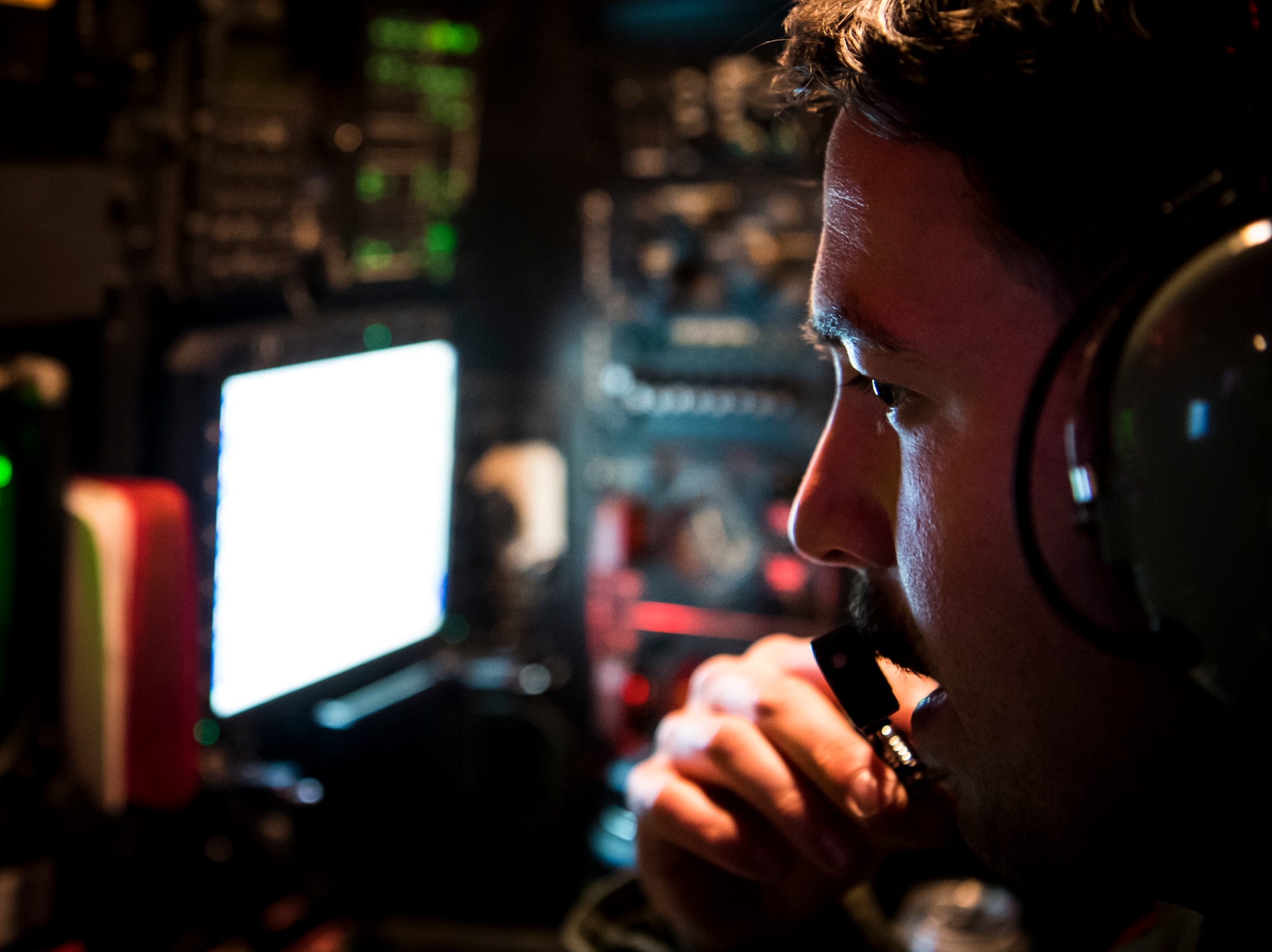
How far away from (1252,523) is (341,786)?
4.54 feet

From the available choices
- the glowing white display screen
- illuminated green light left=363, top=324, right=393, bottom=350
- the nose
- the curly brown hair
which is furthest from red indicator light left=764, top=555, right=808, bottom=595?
the curly brown hair

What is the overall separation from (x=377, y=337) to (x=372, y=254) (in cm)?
19

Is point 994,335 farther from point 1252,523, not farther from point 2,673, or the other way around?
point 2,673

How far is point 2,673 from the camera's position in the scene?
3.14ft

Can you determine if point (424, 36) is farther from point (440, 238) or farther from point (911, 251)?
point (911, 251)

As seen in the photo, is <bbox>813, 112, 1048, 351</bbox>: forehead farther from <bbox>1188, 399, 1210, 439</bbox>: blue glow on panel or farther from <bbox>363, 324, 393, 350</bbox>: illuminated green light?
<bbox>363, 324, 393, 350</bbox>: illuminated green light

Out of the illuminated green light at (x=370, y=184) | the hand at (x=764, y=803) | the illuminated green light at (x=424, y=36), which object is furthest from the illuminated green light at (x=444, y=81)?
the hand at (x=764, y=803)

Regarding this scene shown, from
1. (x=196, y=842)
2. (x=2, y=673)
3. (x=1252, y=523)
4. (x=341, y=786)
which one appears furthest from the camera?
(x=341, y=786)

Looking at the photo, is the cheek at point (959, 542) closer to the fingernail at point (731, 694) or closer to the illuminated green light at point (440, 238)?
the fingernail at point (731, 694)

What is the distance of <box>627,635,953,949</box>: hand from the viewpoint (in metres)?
0.74

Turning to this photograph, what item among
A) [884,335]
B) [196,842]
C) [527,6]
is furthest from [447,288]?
[884,335]

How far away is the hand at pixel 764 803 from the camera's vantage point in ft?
2.43

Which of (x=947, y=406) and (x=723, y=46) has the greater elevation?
(x=723, y=46)

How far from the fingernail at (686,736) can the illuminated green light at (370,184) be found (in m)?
0.89
